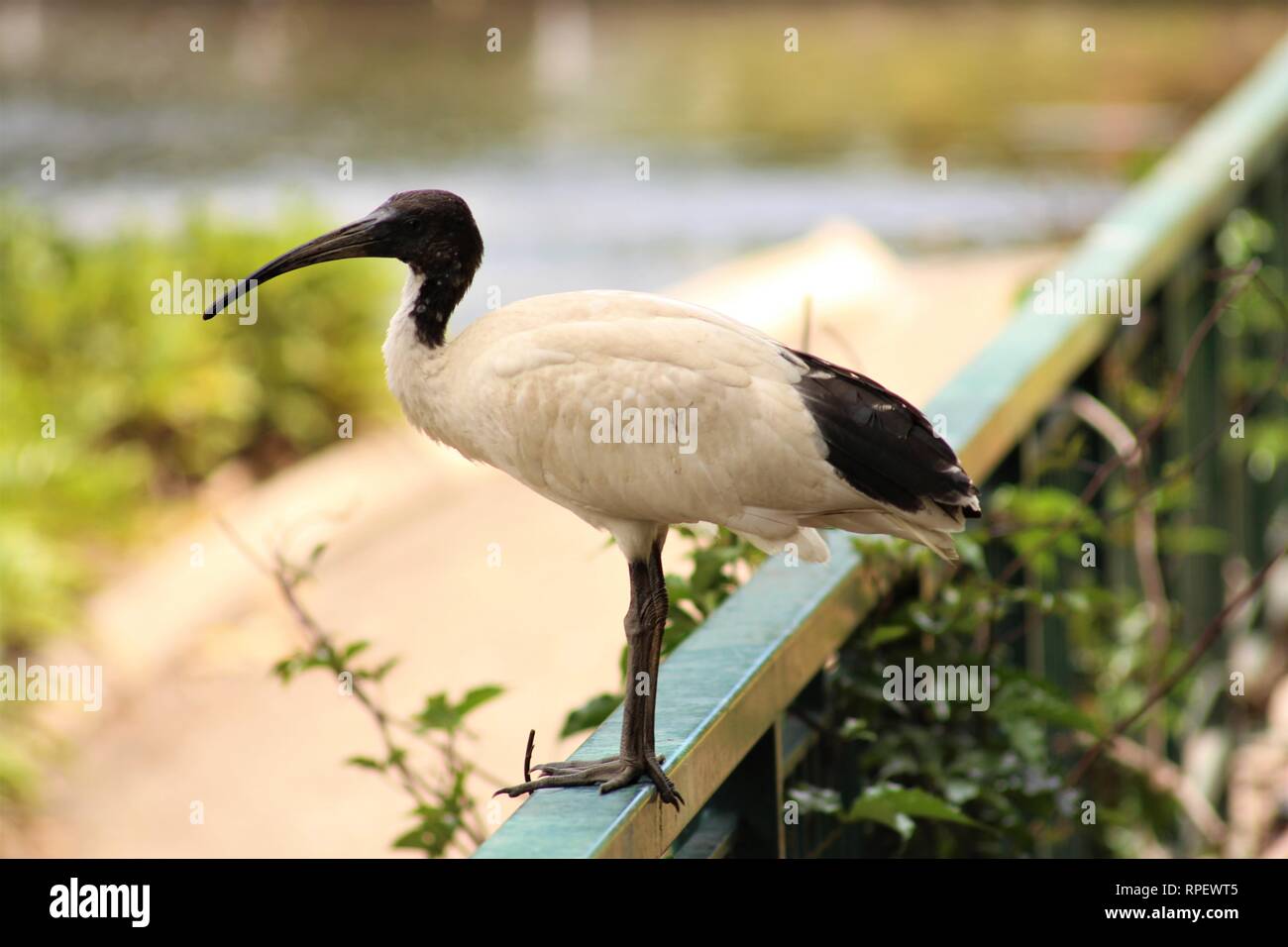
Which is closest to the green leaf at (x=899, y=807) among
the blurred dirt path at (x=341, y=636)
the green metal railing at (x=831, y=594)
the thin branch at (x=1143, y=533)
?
the green metal railing at (x=831, y=594)

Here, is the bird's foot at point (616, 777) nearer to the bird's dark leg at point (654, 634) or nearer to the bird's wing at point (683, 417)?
the bird's dark leg at point (654, 634)

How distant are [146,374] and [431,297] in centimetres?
761

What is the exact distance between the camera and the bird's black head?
2070 mm

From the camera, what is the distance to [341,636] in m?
6.95

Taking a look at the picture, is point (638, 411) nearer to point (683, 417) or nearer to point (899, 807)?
point (683, 417)

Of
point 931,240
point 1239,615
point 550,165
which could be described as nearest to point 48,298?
point 1239,615

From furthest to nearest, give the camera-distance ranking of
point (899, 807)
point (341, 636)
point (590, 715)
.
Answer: point (341, 636)
point (590, 715)
point (899, 807)

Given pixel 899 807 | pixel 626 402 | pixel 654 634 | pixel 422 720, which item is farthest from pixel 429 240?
pixel 899 807

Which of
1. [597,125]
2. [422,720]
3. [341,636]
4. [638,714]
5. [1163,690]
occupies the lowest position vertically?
[341,636]

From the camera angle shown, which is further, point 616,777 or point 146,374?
point 146,374

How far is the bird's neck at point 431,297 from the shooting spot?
211cm

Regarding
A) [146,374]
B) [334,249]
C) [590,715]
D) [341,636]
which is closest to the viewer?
[334,249]

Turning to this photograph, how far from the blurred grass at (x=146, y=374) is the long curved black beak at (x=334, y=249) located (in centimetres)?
590
